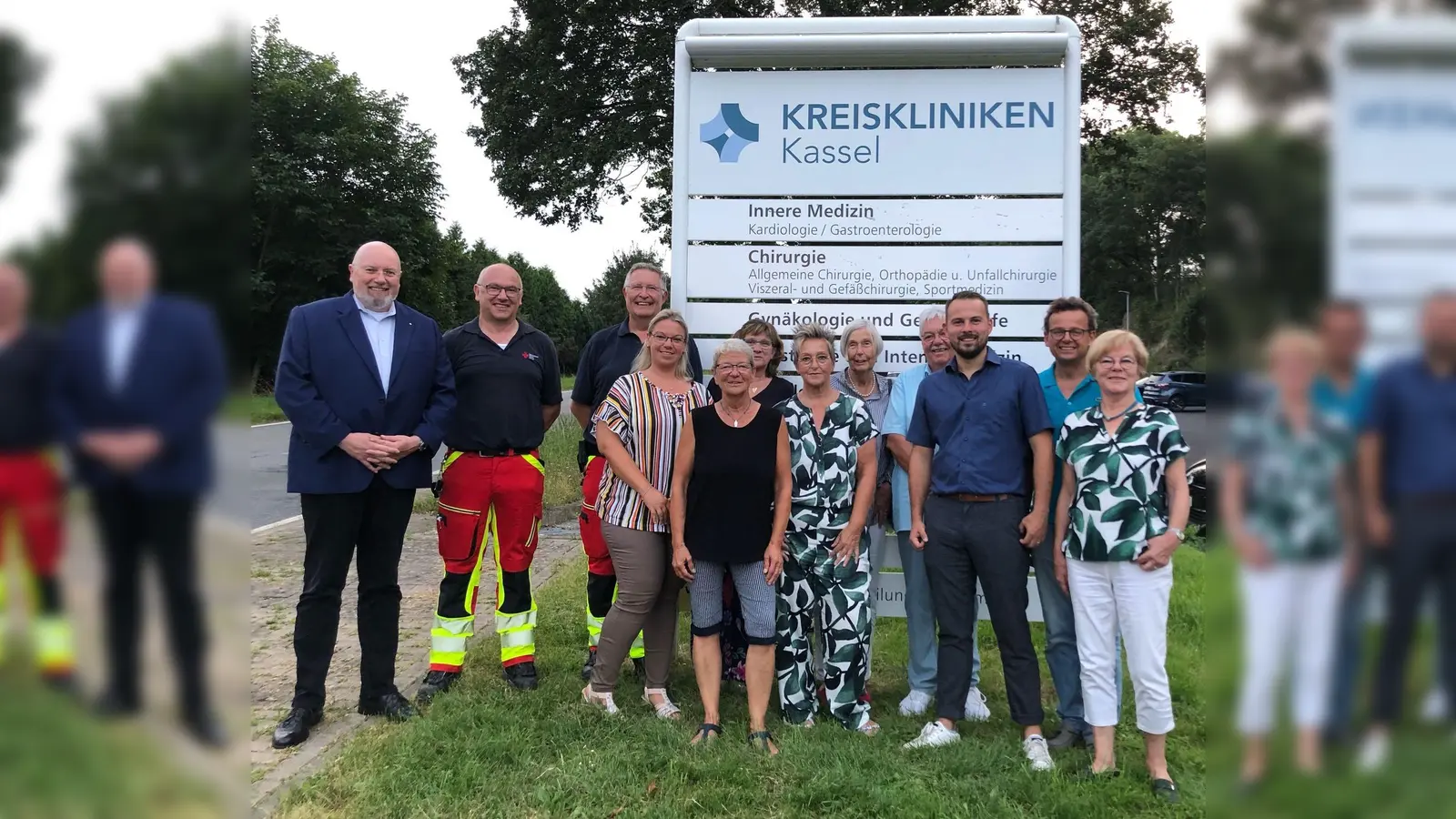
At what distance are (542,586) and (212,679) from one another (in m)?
7.02

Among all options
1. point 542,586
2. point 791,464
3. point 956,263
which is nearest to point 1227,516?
point 791,464

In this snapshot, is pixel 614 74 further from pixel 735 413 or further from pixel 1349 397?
pixel 1349 397

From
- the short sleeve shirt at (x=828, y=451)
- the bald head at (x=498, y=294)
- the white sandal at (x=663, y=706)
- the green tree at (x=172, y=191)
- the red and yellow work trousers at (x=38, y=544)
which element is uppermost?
the bald head at (x=498, y=294)

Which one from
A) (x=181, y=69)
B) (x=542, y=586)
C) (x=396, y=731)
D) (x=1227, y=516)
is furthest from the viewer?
(x=542, y=586)

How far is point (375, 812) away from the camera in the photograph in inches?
135

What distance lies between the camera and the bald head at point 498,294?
4938 millimetres

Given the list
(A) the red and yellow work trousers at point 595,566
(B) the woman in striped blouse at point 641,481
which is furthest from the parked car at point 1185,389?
(A) the red and yellow work trousers at point 595,566

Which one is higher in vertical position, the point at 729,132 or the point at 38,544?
the point at 729,132

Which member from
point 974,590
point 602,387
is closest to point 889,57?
point 602,387

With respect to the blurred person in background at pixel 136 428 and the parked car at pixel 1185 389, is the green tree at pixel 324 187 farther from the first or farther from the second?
the parked car at pixel 1185 389

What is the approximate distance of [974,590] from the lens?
4234 mm

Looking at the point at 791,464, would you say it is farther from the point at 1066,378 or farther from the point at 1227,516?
the point at 1227,516

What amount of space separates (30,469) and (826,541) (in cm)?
395

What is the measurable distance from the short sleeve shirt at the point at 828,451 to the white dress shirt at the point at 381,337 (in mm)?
1865
